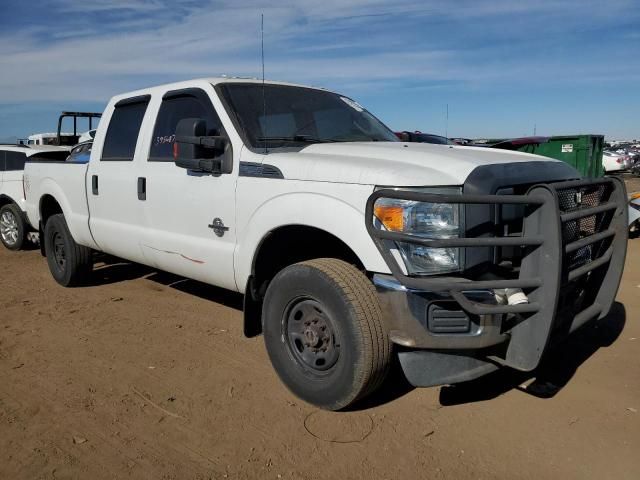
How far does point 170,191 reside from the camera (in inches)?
176

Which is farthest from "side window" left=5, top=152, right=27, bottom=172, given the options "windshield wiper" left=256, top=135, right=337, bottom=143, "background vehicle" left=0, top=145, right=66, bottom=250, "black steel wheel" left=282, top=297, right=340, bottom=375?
"black steel wheel" left=282, top=297, right=340, bottom=375

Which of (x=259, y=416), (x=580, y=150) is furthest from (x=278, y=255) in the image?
(x=580, y=150)

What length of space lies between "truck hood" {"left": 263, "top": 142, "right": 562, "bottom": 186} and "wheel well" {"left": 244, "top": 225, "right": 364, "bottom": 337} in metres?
0.44

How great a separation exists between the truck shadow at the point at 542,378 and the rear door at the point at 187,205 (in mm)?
1749

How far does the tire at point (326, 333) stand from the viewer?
10.3 ft

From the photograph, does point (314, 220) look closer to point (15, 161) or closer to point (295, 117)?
point (295, 117)

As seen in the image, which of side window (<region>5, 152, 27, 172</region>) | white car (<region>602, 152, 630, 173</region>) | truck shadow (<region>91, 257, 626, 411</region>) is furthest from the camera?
white car (<region>602, 152, 630, 173</region>)

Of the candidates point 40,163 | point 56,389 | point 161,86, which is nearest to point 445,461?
point 56,389

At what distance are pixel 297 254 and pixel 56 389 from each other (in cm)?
179

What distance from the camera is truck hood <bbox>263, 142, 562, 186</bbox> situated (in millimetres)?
3051

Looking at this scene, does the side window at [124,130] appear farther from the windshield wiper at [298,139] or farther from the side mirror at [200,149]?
the windshield wiper at [298,139]

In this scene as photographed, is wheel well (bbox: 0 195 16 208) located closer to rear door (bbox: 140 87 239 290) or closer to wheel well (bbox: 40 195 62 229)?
wheel well (bbox: 40 195 62 229)

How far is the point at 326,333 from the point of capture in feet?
11.2

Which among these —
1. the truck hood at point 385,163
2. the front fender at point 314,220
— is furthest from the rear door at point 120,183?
the truck hood at point 385,163
